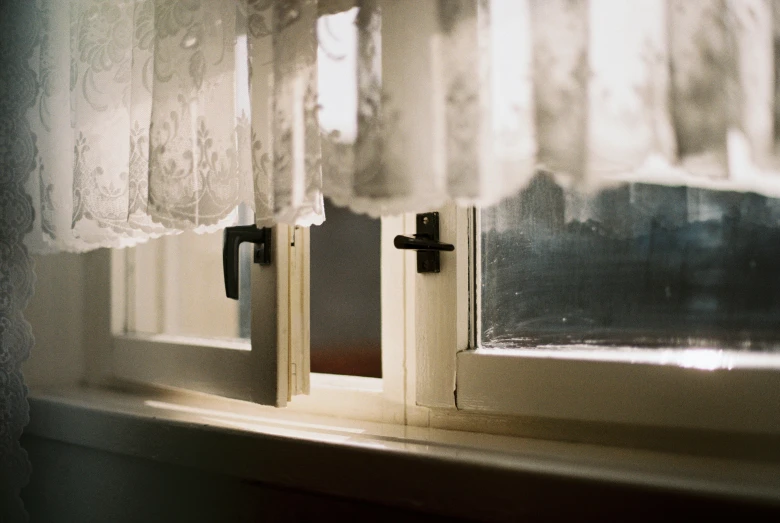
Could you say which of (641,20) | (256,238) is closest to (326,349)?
(256,238)

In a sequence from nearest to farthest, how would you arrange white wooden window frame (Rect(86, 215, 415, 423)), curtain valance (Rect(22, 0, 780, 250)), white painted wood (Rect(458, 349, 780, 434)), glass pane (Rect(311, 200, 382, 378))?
curtain valance (Rect(22, 0, 780, 250)) → white painted wood (Rect(458, 349, 780, 434)) → white wooden window frame (Rect(86, 215, 415, 423)) → glass pane (Rect(311, 200, 382, 378))

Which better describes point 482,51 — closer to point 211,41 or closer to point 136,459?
point 211,41

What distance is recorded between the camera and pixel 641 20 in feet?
2.07

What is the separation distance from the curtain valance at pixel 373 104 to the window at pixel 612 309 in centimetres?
10

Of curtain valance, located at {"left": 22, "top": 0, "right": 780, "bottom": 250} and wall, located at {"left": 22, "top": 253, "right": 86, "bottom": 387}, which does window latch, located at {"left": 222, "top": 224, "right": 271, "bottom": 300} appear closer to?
curtain valance, located at {"left": 22, "top": 0, "right": 780, "bottom": 250}

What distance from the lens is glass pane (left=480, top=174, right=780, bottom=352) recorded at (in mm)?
759

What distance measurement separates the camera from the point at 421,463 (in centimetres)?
81

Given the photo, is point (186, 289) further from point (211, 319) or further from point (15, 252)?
point (15, 252)

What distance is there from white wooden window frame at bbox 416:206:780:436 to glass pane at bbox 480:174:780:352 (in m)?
0.03

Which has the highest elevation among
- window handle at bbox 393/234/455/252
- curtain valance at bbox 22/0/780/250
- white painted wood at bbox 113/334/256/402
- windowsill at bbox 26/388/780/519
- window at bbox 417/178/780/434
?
curtain valance at bbox 22/0/780/250

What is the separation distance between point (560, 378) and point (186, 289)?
837 mm

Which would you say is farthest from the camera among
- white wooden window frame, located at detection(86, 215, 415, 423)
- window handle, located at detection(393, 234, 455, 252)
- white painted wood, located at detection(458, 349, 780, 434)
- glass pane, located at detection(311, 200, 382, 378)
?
glass pane, located at detection(311, 200, 382, 378)

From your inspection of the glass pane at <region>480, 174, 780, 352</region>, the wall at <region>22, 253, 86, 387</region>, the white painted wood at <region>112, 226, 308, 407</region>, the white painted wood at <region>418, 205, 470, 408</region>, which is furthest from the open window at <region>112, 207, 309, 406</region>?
the glass pane at <region>480, 174, 780, 352</region>

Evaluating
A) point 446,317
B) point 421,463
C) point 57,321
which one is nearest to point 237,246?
point 446,317
